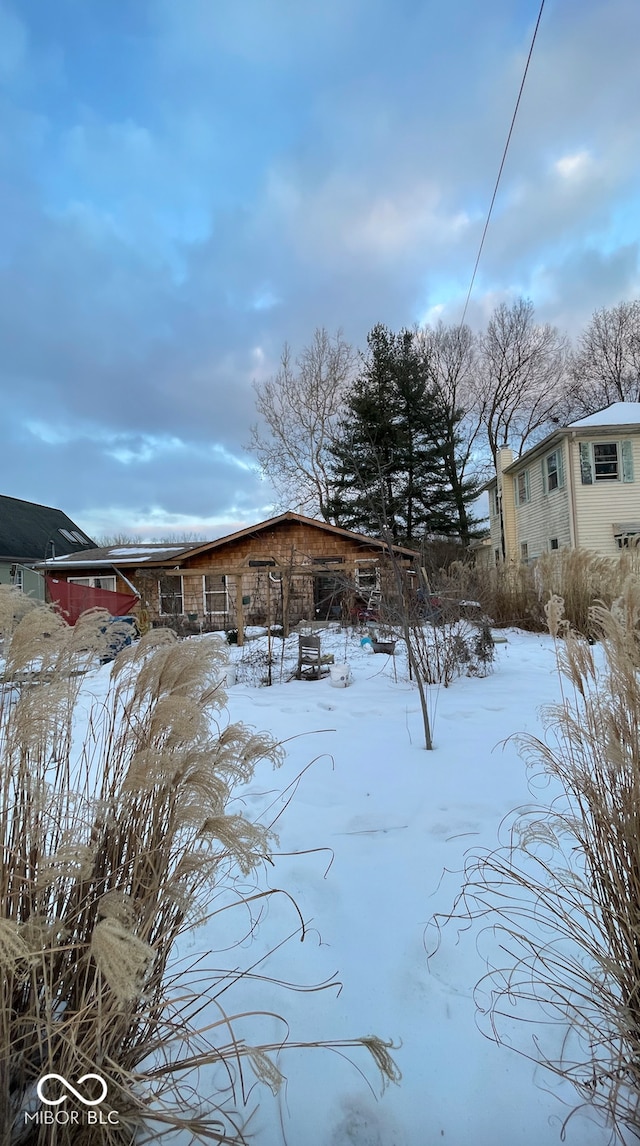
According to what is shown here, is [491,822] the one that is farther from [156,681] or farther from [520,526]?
[520,526]

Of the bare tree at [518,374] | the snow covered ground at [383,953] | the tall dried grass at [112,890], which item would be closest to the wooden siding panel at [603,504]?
the bare tree at [518,374]

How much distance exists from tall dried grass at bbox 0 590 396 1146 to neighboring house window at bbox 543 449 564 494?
58.3 ft

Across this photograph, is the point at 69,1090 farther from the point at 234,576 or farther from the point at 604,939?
the point at 234,576

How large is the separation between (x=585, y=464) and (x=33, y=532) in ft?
84.3

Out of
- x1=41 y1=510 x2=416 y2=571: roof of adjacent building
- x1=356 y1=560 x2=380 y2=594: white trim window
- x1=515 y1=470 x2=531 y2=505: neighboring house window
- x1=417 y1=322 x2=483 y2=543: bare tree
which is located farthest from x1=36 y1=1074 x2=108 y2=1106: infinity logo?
x1=417 y1=322 x2=483 y2=543: bare tree

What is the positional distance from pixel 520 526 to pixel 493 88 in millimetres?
16916

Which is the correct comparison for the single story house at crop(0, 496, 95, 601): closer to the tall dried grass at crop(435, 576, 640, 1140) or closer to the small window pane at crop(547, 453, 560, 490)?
the small window pane at crop(547, 453, 560, 490)

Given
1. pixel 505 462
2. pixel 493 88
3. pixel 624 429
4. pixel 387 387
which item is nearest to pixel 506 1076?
pixel 493 88

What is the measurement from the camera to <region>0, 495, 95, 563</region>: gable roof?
2408 centimetres

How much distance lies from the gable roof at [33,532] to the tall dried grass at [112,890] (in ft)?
78.7

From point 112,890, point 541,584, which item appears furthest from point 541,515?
point 112,890

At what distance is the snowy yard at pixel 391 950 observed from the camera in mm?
1323

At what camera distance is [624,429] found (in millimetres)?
16109

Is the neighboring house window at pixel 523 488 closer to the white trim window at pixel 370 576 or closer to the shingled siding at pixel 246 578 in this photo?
the shingled siding at pixel 246 578
